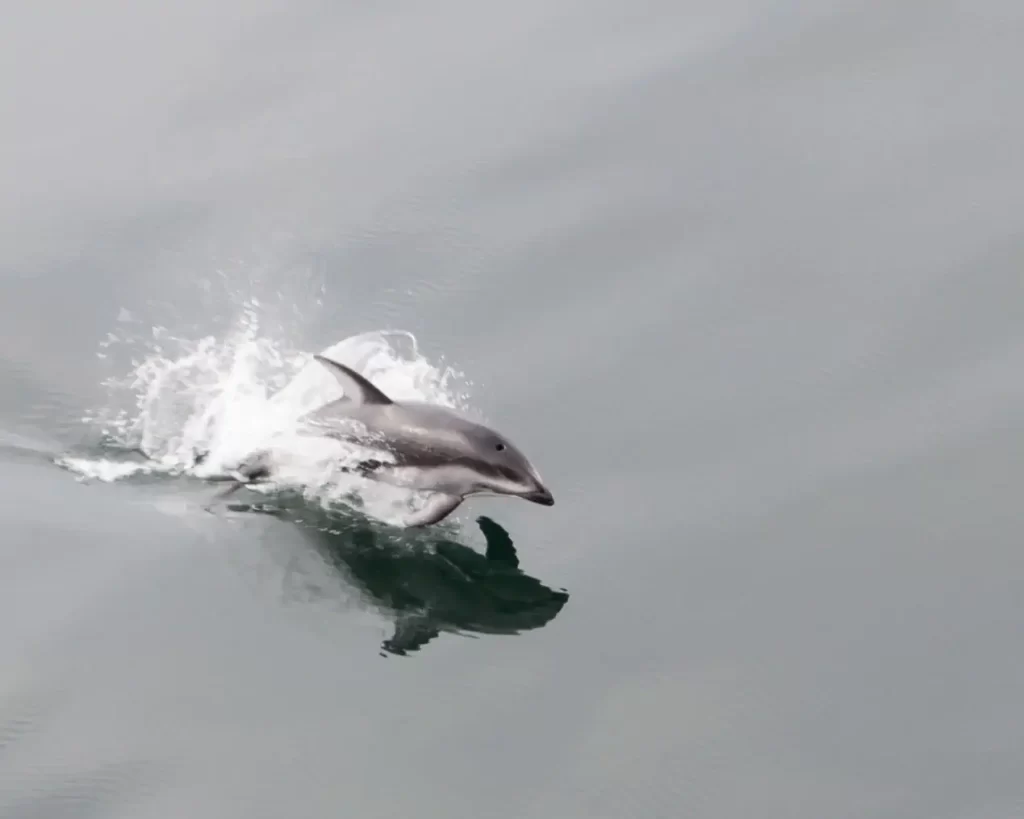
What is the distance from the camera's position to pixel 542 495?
35.4ft

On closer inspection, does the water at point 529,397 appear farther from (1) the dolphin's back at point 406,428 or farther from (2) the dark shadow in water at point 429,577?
(1) the dolphin's back at point 406,428

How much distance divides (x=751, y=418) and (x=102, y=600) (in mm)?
5072

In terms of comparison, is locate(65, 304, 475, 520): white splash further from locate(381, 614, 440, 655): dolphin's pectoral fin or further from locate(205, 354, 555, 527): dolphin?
locate(381, 614, 440, 655): dolphin's pectoral fin

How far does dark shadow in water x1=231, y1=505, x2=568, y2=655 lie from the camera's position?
10.3m

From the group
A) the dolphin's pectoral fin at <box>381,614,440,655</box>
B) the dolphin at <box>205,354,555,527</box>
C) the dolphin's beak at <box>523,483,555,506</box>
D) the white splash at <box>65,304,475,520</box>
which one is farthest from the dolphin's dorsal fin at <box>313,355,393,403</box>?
the dolphin's pectoral fin at <box>381,614,440,655</box>

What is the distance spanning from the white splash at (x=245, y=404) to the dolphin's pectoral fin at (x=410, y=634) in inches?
57.7

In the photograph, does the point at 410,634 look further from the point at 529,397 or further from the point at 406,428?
the point at 529,397

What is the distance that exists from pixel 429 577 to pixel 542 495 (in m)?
1.01

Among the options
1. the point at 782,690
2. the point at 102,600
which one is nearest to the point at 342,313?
the point at 102,600

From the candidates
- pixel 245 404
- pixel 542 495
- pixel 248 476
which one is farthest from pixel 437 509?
pixel 245 404

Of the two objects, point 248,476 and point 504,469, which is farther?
point 248,476

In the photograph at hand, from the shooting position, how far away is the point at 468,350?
12.5 m

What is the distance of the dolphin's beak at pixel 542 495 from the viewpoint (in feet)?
35.3

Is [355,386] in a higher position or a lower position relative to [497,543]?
higher
